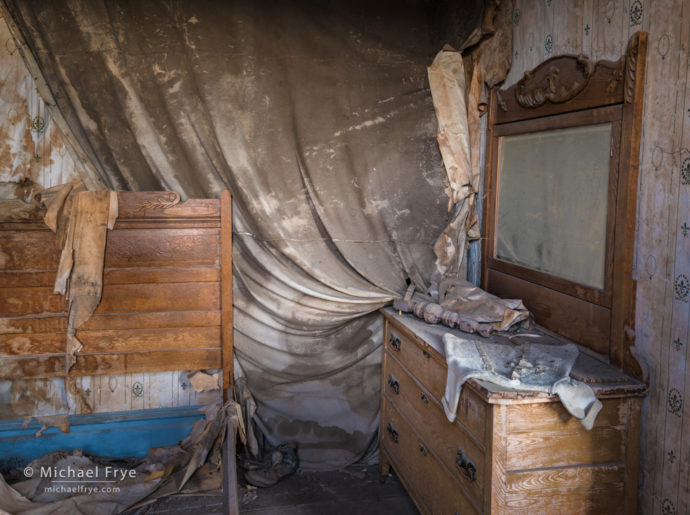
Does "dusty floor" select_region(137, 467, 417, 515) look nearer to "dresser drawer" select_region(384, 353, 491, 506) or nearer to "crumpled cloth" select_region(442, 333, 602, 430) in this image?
"dresser drawer" select_region(384, 353, 491, 506)

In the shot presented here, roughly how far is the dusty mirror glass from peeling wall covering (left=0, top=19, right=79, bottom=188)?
203 cm

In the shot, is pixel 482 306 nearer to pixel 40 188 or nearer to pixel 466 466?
pixel 466 466

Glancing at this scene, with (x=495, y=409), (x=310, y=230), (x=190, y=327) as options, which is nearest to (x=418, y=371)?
(x=495, y=409)

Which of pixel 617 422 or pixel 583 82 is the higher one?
pixel 583 82

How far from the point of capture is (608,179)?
1.97 metres

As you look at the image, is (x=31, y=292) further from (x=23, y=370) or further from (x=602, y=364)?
(x=602, y=364)

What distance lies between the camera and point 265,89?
9.30 feet

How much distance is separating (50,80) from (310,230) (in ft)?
4.51

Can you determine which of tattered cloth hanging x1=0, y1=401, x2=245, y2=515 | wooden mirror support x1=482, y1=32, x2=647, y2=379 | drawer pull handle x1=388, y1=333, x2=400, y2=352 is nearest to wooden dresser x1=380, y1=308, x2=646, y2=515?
wooden mirror support x1=482, y1=32, x2=647, y2=379

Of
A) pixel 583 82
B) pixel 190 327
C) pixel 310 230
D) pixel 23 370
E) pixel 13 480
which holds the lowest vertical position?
pixel 13 480

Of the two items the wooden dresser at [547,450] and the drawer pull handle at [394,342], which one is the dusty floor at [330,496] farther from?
the wooden dresser at [547,450]

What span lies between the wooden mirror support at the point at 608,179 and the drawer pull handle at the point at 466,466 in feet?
1.95

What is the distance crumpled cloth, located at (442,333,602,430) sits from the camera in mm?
1680

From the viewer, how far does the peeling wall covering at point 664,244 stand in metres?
1.67
